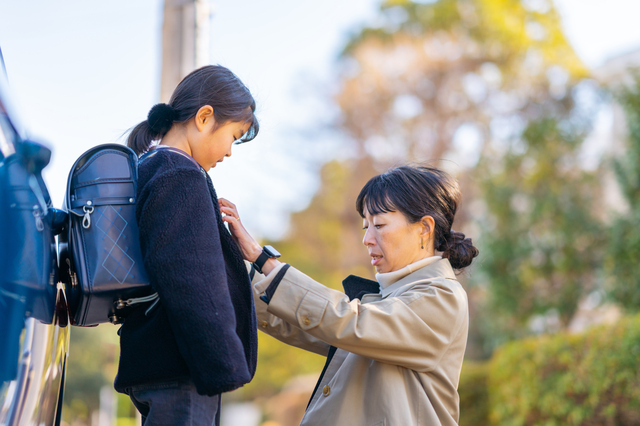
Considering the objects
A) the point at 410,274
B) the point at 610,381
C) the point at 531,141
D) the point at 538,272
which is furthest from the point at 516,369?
the point at 531,141

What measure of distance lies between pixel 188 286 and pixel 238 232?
1.44ft

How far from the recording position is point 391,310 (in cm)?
209

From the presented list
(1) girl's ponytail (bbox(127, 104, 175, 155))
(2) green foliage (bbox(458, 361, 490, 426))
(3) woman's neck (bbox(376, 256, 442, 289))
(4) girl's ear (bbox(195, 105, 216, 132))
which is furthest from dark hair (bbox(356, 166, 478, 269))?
(2) green foliage (bbox(458, 361, 490, 426))

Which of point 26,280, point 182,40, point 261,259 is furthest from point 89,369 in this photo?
point 26,280

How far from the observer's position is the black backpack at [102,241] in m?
1.58

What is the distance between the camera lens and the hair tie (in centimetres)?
196

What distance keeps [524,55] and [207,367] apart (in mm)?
17798

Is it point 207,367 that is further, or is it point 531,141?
point 531,141

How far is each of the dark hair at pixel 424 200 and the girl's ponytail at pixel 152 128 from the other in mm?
879

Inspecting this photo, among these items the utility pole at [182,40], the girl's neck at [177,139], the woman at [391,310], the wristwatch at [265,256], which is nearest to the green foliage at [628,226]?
the woman at [391,310]

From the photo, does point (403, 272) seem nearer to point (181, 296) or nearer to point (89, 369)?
point (181, 296)

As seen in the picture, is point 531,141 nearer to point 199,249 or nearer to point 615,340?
point 615,340

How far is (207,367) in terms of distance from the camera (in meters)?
1.55

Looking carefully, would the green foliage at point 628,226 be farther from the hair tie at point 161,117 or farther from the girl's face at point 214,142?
the hair tie at point 161,117
